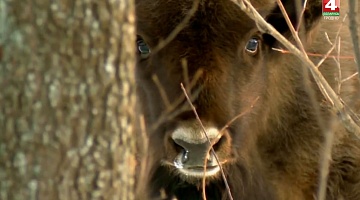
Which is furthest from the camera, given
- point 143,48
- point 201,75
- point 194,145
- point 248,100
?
point 248,100

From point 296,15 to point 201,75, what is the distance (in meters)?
0.64

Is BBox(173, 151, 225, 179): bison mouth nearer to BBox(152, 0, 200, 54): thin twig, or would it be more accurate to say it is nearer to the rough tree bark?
BBox(152, 0, 200, 54): thin twig

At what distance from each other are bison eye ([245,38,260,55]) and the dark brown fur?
0.03 m

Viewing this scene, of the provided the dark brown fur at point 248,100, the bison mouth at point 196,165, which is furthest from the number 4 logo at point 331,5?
the bison mouth at point 196,165

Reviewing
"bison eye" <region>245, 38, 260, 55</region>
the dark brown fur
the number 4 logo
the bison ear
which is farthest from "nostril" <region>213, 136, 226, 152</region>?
the number 4 logo

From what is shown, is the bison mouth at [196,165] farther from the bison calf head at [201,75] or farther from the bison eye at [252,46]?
the bison eye at [252,46]

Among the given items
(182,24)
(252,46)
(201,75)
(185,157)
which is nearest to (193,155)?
(185,157)

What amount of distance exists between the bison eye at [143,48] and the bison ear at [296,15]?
25.0 inches

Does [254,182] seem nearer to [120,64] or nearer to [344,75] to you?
[344,75]

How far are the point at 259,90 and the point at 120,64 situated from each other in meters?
2.31

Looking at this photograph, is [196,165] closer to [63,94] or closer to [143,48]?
[143,48]

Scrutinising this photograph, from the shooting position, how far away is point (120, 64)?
2.40m

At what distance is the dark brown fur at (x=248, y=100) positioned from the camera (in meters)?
4.14

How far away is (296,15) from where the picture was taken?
437cm
